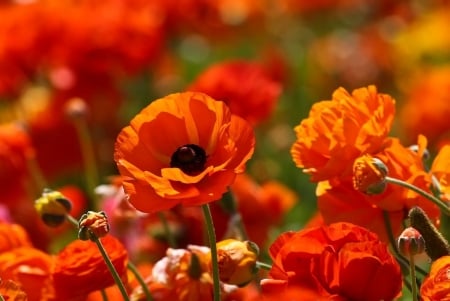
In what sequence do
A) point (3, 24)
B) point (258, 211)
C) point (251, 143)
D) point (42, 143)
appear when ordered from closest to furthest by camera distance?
1. point (251, 143)
2. point (258, 211)
3. point (3, 24)
4. point (42, 143)

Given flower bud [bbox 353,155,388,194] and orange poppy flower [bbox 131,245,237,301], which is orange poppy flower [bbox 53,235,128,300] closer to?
orange poppy flower [bbox 131,245,237,301]

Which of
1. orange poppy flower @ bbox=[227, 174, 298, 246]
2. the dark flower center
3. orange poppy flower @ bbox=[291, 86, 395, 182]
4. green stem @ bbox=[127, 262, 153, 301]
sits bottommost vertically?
orange poppy flower @ bbox=[227, 174, 298, 246]

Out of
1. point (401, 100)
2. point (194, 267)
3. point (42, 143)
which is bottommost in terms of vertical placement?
point (401, 100)

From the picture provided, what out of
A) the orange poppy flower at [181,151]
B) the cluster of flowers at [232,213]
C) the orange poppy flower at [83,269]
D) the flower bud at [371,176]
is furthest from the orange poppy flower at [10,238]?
the flower bud at [371,176]

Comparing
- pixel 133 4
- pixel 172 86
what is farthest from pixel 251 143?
pixel 172 86

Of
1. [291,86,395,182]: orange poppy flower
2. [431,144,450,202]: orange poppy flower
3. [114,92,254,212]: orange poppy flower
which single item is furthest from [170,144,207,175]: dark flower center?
[431,144,450,202]: orange poppy flower

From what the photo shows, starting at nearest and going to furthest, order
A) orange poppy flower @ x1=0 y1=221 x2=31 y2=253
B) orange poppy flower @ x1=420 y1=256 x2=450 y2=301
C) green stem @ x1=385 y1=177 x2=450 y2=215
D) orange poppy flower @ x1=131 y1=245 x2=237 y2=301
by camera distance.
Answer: orange poppy flower @ x1=420 y1=256 x2=450 y2=301, green stem @ x1=385 y1=177 x2=450 y2=215, orange poppy flower @ x1=131 y1=245 x2=237 y2=301, orange poppy flower @ x1=0 y1=221 x2=31 y2=253

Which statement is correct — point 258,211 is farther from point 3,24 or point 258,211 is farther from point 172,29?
point 172,29
